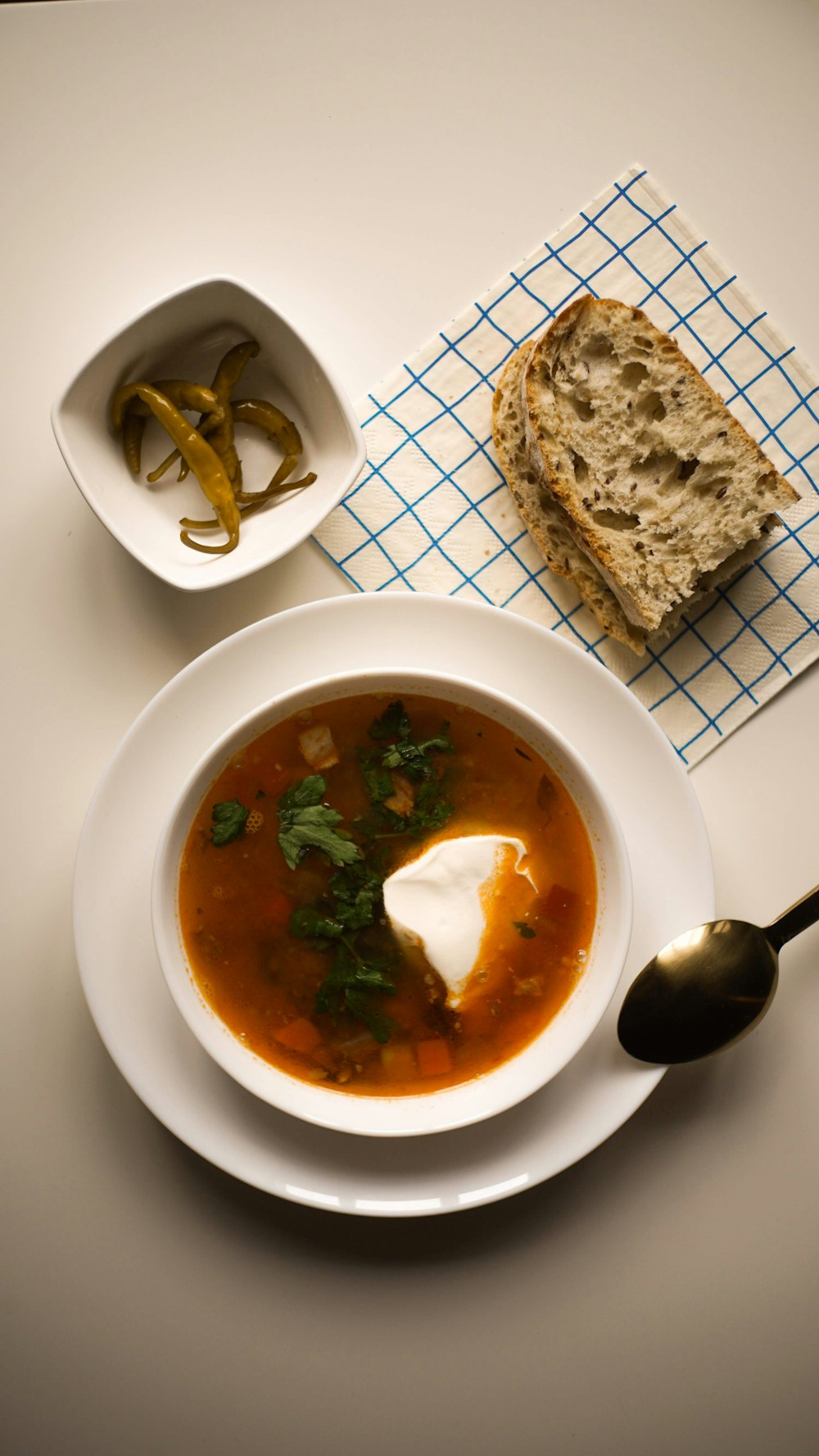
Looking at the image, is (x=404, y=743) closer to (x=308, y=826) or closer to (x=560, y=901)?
(x=308, y=826)

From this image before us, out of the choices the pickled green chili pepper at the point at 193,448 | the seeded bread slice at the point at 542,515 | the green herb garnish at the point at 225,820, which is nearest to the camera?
the green herb garnish at the point at 225,820

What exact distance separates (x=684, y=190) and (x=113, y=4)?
1.46 m

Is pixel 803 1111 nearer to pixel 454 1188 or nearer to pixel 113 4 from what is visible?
pixel 454 1188

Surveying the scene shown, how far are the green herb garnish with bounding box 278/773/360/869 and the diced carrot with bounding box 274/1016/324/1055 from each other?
0.34m

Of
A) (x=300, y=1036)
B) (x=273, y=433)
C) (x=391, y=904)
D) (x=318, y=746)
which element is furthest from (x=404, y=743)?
(x=273, y=433)

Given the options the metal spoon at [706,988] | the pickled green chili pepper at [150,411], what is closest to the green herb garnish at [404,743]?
the metal spoon at [706,988]

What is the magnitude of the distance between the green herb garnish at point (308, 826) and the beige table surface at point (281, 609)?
0.54 m

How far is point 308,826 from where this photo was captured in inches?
68.3

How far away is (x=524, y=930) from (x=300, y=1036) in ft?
1.70

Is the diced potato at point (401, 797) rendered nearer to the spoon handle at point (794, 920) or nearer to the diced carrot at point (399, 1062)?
the diced carrot at point (399, 1062)

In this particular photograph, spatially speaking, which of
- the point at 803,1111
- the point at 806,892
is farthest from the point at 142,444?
the point at 803,1111

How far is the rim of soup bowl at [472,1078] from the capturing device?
1.61m

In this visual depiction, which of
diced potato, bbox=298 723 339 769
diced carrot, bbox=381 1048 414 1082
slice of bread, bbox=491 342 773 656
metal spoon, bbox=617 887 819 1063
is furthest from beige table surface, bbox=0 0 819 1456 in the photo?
diced carrot, bbox=381 1048 414 1082

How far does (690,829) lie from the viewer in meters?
1.76
